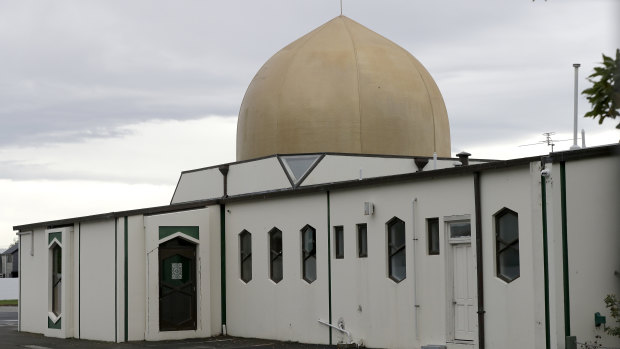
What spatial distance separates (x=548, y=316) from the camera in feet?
51.8

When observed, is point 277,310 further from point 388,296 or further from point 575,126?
point 575,126

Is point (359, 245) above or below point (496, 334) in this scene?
above

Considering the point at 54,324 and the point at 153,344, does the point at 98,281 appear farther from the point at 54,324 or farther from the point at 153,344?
the point at 153,344

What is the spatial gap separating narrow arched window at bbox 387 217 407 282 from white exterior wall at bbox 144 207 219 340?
6.18 meters

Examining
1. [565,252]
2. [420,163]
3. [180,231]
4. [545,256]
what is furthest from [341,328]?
[420,163]

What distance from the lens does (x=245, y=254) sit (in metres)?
24.6

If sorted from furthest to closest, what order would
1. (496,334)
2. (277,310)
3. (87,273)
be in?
(87,273) → (277,310) → (496,334)

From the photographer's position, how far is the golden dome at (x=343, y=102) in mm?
27547

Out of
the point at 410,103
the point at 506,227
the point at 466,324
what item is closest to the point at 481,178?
the point at 506,227

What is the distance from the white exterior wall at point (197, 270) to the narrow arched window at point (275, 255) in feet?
6.19

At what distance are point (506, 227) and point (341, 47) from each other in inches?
493

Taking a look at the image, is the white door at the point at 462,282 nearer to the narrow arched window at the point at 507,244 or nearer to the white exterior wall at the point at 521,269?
the white exterior wall at the point at 521,269

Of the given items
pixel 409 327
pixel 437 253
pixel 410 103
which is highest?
pixel 410 103

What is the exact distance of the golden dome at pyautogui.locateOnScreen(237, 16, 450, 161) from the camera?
2755cm
